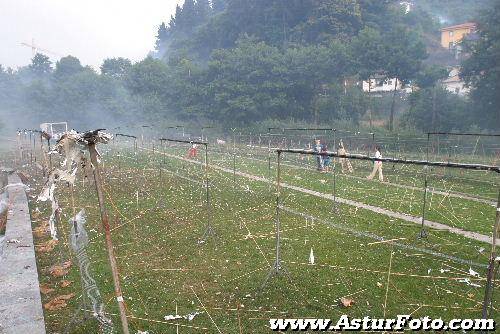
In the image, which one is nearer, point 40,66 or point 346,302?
point 346,302

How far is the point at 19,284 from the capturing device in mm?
9359

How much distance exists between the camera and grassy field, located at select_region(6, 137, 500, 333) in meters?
8.04

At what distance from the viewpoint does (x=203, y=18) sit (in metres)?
91.0

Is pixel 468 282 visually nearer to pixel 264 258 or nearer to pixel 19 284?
pixel 264 258

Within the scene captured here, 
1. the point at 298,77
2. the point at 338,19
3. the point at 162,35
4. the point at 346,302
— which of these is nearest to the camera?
the point at 346,302

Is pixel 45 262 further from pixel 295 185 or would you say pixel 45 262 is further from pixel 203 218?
pixel 295 185

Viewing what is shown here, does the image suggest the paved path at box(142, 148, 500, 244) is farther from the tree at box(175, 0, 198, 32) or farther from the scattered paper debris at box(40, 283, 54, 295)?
the tree at box(175, 0, 198, 32)

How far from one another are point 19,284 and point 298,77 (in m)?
40.3

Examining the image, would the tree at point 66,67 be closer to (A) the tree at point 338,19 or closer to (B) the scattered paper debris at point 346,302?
(A) the tree at point 338,19

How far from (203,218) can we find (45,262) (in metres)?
5.44

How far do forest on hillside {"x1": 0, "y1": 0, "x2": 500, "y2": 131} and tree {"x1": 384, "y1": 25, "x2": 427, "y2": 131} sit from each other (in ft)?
0.33

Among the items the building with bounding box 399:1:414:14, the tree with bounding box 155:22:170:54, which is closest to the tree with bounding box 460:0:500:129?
the building with bounding box 399:1:414:14

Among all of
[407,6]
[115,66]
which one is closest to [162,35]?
[115,66]

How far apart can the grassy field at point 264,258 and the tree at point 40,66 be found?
306ft
